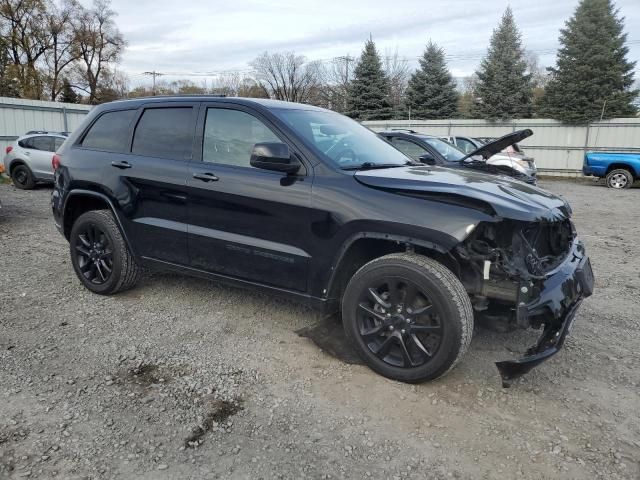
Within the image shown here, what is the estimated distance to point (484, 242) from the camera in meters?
3.04

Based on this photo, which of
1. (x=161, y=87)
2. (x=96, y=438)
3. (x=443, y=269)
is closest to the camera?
(x=96, y=438)

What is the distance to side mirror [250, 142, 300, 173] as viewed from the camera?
10.9 feet

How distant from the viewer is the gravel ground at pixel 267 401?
97.9 inches

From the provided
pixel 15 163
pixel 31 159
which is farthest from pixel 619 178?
pixel 15 163

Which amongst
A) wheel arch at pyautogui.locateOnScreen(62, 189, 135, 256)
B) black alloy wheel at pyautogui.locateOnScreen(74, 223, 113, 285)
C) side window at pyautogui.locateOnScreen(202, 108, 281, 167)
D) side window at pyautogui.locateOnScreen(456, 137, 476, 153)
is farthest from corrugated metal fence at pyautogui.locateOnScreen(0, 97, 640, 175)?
side window at pyautogui.locateOnScreen(202, 108, 281, 167)

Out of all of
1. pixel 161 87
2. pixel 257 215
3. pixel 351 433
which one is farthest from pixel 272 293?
pixel 161 87

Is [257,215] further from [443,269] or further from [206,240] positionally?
[443,269]

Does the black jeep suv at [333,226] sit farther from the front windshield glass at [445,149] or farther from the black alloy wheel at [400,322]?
the front windshield glass at [445,149]

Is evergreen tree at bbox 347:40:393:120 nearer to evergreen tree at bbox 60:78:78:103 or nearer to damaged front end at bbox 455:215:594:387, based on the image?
evergreen tree at bbox 60:78:78:103

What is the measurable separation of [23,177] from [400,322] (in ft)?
43.8

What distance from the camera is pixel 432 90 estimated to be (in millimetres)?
31328

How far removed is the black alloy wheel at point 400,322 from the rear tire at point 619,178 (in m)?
17.1

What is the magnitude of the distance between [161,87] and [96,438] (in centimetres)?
6969

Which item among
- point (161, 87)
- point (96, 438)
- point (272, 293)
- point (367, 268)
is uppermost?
point (161, 87)
